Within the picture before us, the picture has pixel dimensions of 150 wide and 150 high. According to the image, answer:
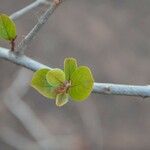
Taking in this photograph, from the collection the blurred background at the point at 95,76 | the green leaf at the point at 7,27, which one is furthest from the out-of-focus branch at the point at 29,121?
the green leaf at the point at 7,27

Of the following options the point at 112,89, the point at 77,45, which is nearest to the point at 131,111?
the point at 77,45

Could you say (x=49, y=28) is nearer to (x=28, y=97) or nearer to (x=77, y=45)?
(x=77, y=45)

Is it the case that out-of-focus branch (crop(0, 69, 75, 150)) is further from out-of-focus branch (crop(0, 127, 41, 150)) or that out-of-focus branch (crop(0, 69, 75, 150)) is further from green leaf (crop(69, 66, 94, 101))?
green leaf (crop(69, 66, 94, 101))

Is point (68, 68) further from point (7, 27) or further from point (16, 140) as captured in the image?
point (16, 140)

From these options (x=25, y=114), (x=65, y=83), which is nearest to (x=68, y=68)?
(x=65, y=83)

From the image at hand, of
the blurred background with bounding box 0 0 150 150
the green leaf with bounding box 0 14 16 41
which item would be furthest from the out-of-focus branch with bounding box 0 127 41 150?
the green leaf with bounding box 0 14 16 41

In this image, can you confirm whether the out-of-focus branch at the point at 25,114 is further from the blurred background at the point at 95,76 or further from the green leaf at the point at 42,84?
the green leaf at the point at 42,84
